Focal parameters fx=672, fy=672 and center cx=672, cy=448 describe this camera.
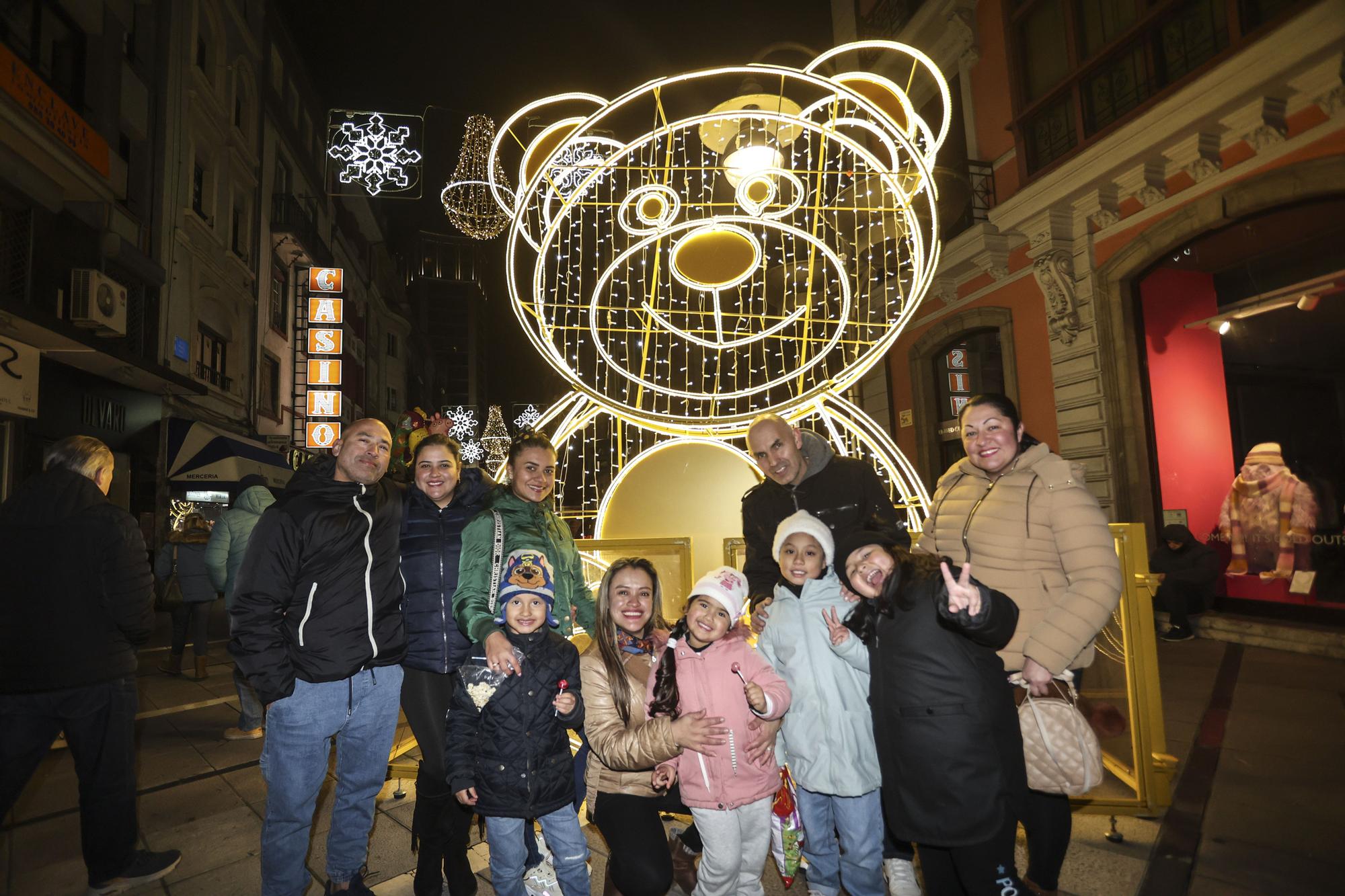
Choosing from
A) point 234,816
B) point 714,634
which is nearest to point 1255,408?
point 714,634

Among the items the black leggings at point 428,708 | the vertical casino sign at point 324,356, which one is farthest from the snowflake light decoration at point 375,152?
the vertical casino sign at point 324,356

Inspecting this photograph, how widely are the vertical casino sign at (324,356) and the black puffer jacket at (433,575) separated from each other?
15850 millimetres

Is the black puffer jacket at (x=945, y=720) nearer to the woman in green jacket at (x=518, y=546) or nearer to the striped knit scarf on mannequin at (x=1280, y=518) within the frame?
the woman in green jacket at (x=518, y=546)

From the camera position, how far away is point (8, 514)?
9.86 ft

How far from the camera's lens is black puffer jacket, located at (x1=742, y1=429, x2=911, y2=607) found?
3537 millimetres

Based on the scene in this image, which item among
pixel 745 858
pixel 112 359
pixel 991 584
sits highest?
pixel 112 359

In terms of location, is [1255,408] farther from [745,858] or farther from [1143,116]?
[745,858]

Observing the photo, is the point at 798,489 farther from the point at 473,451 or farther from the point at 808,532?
the point at 473,451

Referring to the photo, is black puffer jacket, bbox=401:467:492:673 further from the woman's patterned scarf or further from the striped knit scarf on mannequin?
the striped knit scarf on mannequin

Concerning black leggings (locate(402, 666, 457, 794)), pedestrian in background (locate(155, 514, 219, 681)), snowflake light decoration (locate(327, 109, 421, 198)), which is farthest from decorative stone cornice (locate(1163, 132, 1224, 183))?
pedestrian in background (locate(155, 514, 219, 681))

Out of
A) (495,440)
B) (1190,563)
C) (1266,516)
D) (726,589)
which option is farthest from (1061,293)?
(495,440)

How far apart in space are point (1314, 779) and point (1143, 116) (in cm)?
699

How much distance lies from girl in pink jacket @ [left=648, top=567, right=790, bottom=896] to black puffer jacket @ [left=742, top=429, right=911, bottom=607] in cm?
66

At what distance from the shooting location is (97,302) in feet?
34.0
